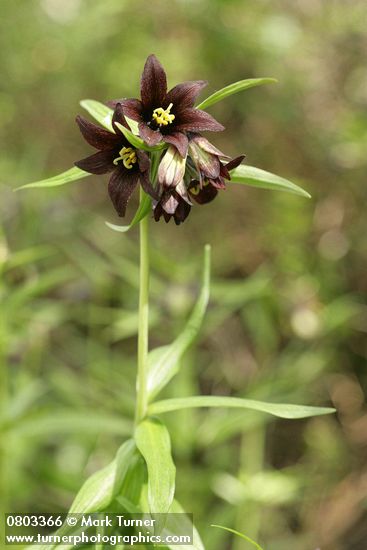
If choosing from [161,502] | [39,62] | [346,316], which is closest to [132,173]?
[161,502]

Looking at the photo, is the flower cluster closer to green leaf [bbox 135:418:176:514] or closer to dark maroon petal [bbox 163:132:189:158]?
dark maroon petal [bbox 163:132:189:158]

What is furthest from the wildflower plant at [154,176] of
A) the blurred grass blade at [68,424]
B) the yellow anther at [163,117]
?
the blurred grass blade at [68,424]

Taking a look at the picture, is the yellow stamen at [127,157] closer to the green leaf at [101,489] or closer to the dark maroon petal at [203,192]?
the dark maroon petal at [203,192]

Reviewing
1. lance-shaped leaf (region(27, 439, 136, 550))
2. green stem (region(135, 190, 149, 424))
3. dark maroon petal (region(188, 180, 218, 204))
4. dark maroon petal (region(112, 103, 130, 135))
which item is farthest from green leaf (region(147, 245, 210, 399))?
dark maroon petal (region(112, 103, 130, 135))

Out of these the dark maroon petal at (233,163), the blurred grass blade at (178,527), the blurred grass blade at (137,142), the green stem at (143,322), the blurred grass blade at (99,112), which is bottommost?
the blurred grass blade at (178,527)

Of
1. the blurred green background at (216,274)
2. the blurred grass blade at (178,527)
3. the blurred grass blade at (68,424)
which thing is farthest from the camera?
the blurred green background at (216,274)

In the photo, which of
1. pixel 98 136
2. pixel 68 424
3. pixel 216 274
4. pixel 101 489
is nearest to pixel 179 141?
pixel 98 136

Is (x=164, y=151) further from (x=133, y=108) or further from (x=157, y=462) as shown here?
(x=157, y=462)
